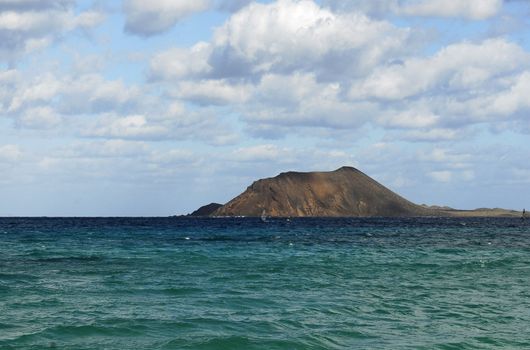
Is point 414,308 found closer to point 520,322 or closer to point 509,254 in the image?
point 520,322

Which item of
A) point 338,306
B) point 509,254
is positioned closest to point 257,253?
point 509,254

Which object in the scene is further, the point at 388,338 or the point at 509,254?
the point at 509,254

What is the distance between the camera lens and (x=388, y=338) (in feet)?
75.5

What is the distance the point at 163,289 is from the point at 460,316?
1376 cm

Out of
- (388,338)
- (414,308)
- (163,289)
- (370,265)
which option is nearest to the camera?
(388,338)

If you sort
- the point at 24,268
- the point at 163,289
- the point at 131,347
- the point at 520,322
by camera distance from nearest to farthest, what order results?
the point at 131,347 → the point at 520,322 → the point at 163,289 → the point at 24,268

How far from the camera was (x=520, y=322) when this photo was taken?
2627cm

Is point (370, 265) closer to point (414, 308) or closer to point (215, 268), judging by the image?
point (215, 268)

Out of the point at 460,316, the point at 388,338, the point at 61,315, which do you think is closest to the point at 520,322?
the point at 460,316

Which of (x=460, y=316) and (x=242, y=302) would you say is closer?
(x=460, y=316)

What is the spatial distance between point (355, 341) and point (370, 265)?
26591 millimetres

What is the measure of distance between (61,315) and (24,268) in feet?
64.2

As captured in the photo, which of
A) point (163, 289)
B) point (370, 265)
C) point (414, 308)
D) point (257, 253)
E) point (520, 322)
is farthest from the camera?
point (257, 253)

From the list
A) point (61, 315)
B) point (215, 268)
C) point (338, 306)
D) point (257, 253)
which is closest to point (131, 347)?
point (61, 315)
